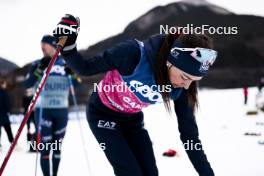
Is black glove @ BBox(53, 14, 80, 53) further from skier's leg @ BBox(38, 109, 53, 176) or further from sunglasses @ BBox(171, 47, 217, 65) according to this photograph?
skier's leg @ BBox(38, 109, 53, 176)

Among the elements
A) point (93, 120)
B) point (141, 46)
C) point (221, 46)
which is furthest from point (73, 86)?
point (221, 46)

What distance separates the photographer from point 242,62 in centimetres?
974

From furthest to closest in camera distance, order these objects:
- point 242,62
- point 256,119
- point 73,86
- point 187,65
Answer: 1. point 242,62
2. point 256,119
3. point 73,86
4. point 187,65

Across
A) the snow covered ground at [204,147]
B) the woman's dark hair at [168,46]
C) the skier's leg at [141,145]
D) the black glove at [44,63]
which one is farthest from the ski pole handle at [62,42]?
the black glove at [44,63]

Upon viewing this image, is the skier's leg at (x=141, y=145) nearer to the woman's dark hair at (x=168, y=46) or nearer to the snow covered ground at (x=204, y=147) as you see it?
the snow covered ground at (x=204, y=147)

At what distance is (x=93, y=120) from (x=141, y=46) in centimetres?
53

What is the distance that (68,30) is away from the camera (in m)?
1.84

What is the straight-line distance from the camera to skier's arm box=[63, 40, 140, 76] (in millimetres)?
1811

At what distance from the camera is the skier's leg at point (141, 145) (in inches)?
83.0

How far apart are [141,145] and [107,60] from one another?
1.89 ft

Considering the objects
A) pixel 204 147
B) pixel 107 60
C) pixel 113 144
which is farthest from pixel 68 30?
pixel 204 147

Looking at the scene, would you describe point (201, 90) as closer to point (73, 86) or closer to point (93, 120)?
point (73, 86)

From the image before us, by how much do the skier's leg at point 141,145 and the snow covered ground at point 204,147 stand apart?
0.24 metres

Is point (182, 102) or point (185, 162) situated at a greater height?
point (182, 102)
